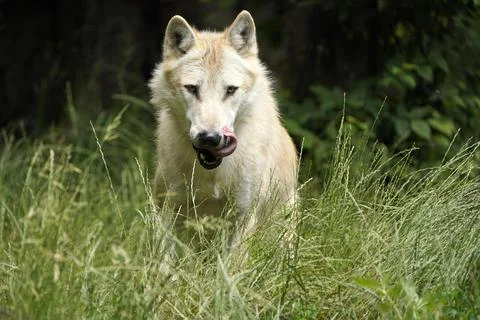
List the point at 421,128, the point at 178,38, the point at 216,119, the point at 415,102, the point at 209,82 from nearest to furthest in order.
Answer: the point at 216,119 < the point at 209,82 < the point at 178,38 < the point at 421,128 < the point at 415,102

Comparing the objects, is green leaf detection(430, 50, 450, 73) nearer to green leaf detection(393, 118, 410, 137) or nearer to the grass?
green leaf detection(393, 118, 410, 137)

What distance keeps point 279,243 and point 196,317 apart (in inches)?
27.7

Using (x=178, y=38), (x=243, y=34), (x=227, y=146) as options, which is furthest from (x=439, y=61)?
(x=227, y=146)

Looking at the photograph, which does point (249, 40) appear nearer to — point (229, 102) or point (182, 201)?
point (229, 102)

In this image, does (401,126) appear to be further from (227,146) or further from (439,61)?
(227,146)

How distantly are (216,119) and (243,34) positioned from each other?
798mm

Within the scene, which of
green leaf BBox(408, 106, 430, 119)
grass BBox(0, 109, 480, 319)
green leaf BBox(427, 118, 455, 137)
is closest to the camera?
grass BBox(0, 109, 480, 319)

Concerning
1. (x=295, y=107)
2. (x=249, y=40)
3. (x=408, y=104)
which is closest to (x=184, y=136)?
(x=249, y=40)

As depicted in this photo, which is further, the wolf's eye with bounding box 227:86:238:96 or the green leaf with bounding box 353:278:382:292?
the wolf's eye with bounding box 227:86:238:96

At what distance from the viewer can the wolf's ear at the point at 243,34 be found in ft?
18.0

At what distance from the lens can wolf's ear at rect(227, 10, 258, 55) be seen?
5.49 metres

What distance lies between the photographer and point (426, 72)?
283 inches

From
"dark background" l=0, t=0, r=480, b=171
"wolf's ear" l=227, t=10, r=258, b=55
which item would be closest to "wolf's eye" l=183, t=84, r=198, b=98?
"wolf's ear" l=227, t=10, r=258, b=55

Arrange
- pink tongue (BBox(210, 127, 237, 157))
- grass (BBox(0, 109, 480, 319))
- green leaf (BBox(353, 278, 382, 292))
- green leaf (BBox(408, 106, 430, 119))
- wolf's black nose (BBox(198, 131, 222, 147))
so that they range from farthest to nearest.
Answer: green leaf (BBox(408, 106, 430, 119)), pink tongue (BBox(210, 127, 237, 157)), wolf's black nose (BBox(198, 131, 222, 147)), green leaf (BBox(353, 278, 382, 292)), grass (BBox(0, 109, 480, 319))
